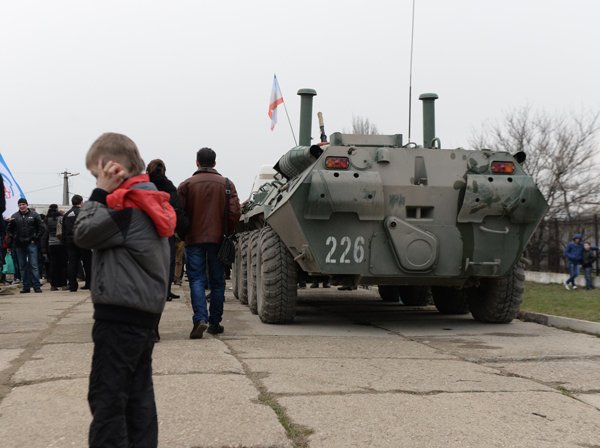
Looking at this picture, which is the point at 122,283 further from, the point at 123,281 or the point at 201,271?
the point at 201,271

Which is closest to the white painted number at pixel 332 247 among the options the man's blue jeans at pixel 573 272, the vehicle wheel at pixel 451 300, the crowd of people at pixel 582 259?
the vehicle wheel at pixel 451 300

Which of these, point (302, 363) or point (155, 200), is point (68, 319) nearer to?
point (302, 363)

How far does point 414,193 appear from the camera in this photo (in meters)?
7.20

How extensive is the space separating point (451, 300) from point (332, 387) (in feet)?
17.3

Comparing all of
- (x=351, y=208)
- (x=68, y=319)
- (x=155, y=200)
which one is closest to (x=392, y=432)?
(x=155, y=200)

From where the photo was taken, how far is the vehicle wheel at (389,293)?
11.1 metres

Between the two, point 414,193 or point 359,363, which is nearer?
point 359,363

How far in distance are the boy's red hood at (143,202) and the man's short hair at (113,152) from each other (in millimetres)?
62

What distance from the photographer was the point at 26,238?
13.5 m

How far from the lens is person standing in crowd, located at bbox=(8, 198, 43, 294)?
44.2 ft

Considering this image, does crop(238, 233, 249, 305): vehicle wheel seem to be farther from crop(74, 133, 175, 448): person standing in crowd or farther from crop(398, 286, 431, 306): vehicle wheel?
crop(74, 133, 175, 448): person standing in crowd

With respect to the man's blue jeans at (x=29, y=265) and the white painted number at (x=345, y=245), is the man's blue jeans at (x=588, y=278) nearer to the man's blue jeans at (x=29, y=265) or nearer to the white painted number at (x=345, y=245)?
the white painted number at (x=345, y=245)

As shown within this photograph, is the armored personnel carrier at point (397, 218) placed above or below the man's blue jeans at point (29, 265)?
above

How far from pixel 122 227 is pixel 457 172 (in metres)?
5.22
